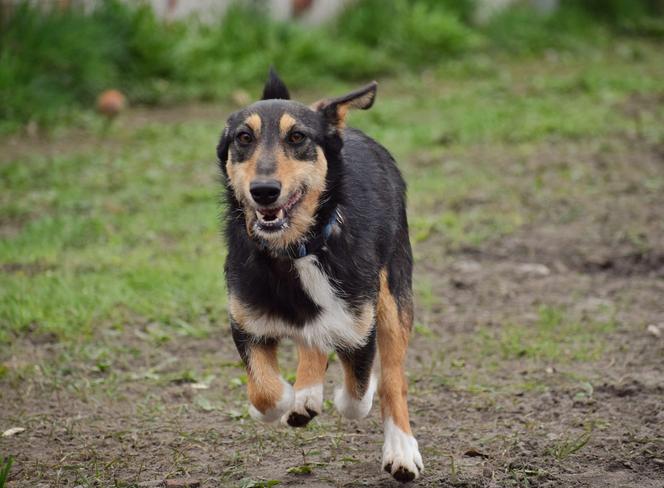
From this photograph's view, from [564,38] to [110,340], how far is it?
1098 cm

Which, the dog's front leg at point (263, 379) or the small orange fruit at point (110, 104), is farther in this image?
the small orange fruit at point (110, 104)

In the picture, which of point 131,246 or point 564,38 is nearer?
point 131,246

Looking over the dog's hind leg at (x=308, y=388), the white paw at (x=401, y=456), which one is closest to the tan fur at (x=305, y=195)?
the dog's hind leg at (x=308, y=388)

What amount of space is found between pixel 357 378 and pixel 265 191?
0.98 metres

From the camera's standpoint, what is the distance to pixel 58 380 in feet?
18.5

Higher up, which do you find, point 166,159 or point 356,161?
point 356,161

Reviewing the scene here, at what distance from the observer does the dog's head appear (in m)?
4.14

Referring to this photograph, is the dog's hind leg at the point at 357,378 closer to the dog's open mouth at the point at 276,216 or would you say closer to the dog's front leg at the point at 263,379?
the dog's front leg at the point at 263,379

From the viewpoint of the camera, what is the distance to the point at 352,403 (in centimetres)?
458

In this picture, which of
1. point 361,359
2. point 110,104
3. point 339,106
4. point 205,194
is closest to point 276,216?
point 339,106

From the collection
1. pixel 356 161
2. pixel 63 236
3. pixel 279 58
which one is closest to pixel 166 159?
pixel 63 236

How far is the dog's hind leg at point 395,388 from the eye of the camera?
4.36 metres

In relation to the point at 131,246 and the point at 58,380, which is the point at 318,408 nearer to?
the point at 58,380

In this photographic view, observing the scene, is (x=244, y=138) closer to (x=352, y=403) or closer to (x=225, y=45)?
(x=352, y=403)
